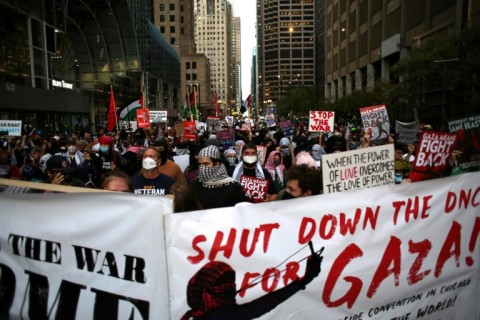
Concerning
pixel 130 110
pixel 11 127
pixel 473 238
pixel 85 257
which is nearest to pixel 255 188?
pixel 473 238

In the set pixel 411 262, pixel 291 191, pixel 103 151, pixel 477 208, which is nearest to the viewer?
pixel 411 262

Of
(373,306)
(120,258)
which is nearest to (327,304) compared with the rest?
(373,306)

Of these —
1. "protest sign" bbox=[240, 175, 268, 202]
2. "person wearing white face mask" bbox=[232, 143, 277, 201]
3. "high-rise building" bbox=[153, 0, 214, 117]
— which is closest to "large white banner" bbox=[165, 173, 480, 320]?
"protest sign" bbox=[240, 175, 268, 202]

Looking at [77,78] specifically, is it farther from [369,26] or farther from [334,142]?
[334,142]

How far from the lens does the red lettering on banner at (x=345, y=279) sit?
2.78 meters

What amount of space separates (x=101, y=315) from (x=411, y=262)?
7.12 ft

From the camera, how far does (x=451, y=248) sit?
10.7ft

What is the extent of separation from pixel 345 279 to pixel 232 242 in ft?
2.87

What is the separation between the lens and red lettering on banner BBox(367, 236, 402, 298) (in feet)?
9.59

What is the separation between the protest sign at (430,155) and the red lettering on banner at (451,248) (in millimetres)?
908

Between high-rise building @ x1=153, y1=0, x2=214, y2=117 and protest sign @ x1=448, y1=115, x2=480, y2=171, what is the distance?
329ft

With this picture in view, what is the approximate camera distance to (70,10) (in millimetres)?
42625

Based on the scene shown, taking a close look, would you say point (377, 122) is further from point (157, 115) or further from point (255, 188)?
point (157, 115)

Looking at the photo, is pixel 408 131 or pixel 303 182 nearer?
pixel 303 182
